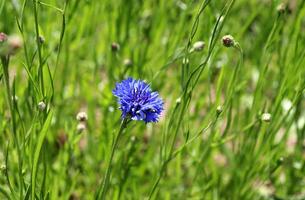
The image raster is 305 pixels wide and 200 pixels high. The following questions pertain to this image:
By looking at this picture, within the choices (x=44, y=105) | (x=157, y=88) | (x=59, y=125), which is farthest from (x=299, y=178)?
(x=44, y=105)

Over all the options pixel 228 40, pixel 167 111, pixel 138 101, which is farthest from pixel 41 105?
pixel 167 111

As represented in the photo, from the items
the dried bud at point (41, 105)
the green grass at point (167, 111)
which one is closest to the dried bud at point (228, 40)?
the green grass at point (167, 111)

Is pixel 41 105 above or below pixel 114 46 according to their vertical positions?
below

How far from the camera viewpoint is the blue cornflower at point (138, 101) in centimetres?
101

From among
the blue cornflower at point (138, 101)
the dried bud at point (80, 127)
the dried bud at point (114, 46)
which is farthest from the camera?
the dried bud at point (114, 46)

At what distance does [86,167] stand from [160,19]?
539mm

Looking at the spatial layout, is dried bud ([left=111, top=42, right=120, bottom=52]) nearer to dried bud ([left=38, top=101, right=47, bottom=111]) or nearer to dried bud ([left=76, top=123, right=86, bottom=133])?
dried bud ([left=76, top=123, right=86, bottom=133])

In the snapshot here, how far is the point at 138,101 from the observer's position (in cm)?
102

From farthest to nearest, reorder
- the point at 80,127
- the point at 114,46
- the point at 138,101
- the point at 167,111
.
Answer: the point at 167,111 → the point at 114,46 → the point at 80,127 → the point at 138,101

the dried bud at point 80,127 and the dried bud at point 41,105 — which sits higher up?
the dried bud at point 80,127

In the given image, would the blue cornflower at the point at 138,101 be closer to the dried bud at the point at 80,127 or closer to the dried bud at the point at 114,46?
the dried bud at the point at 80,127

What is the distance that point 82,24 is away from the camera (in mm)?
1685

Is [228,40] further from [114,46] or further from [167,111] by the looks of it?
[167,111]

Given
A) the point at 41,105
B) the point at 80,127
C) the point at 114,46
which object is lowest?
the point at 41,105
